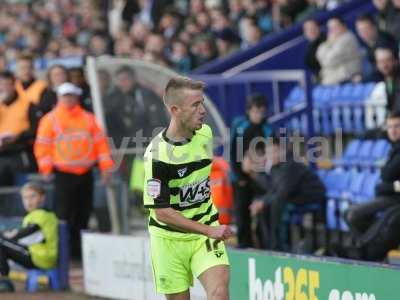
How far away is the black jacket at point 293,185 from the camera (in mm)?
13633

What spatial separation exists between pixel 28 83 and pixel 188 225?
8.69 m

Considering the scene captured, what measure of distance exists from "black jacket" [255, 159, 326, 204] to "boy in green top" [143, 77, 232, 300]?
5.31m

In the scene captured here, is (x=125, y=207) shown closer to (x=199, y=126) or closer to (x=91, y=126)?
(x=91, y=126)

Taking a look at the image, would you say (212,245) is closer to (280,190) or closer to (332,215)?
(280,190)

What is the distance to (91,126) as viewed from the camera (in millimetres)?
14461

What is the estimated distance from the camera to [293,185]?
1368 centimetres

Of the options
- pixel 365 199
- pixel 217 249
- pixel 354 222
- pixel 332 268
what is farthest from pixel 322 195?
pixel 217 249

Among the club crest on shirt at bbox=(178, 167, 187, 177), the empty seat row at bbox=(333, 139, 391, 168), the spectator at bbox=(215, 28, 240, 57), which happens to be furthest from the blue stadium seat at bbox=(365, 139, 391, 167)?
the spectator at bbox=(215, 28, 240, 57)

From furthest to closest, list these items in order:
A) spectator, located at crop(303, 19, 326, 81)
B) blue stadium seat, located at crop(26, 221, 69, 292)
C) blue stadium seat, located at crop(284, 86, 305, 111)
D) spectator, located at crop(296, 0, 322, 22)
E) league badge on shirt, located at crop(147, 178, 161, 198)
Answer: spectator, located at crop(296, 0, 322, 22), spectator, located at crop(303, 19, 326, 81), blue stadium seat, located at crop(284, 86, 305, 111), blue stadium seat, located at crop(26, 221, 69, 292), league badge on shirt, located at crop(147, 178, 161, 198)

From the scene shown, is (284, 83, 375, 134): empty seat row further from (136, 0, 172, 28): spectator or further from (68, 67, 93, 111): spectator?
(136, 0, 172, 28): spectator

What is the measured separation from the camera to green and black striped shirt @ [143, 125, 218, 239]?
817 cm

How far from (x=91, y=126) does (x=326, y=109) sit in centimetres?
305

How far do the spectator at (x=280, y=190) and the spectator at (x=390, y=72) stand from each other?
1168 mm

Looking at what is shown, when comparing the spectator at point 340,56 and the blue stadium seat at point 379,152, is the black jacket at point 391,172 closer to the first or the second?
the blue stadium seat at point 379,152
